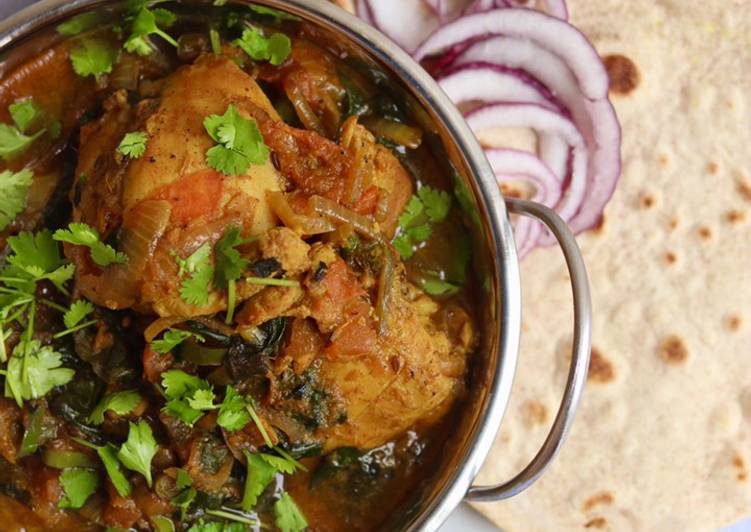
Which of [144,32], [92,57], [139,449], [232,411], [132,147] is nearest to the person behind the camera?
[132,147]

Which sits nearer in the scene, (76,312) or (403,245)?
(76,312)

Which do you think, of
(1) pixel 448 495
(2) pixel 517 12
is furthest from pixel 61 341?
(2) pixel 517 12

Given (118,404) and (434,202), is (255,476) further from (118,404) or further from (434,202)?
(434,202)

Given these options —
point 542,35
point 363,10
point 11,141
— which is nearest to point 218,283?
point 11,141

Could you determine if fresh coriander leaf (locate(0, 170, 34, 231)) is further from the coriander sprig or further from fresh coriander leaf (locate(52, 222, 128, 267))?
the coriander sprig

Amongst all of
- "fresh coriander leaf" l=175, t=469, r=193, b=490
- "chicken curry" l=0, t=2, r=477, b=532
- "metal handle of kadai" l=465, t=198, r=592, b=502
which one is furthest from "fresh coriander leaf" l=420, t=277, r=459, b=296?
"fresh coriander leaf" l=175, t=469, r=193, b=490

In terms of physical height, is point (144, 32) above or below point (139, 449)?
above

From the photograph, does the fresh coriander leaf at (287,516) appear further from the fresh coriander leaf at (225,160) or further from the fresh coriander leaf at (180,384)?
the fresh coriander leaf at (225,160)
